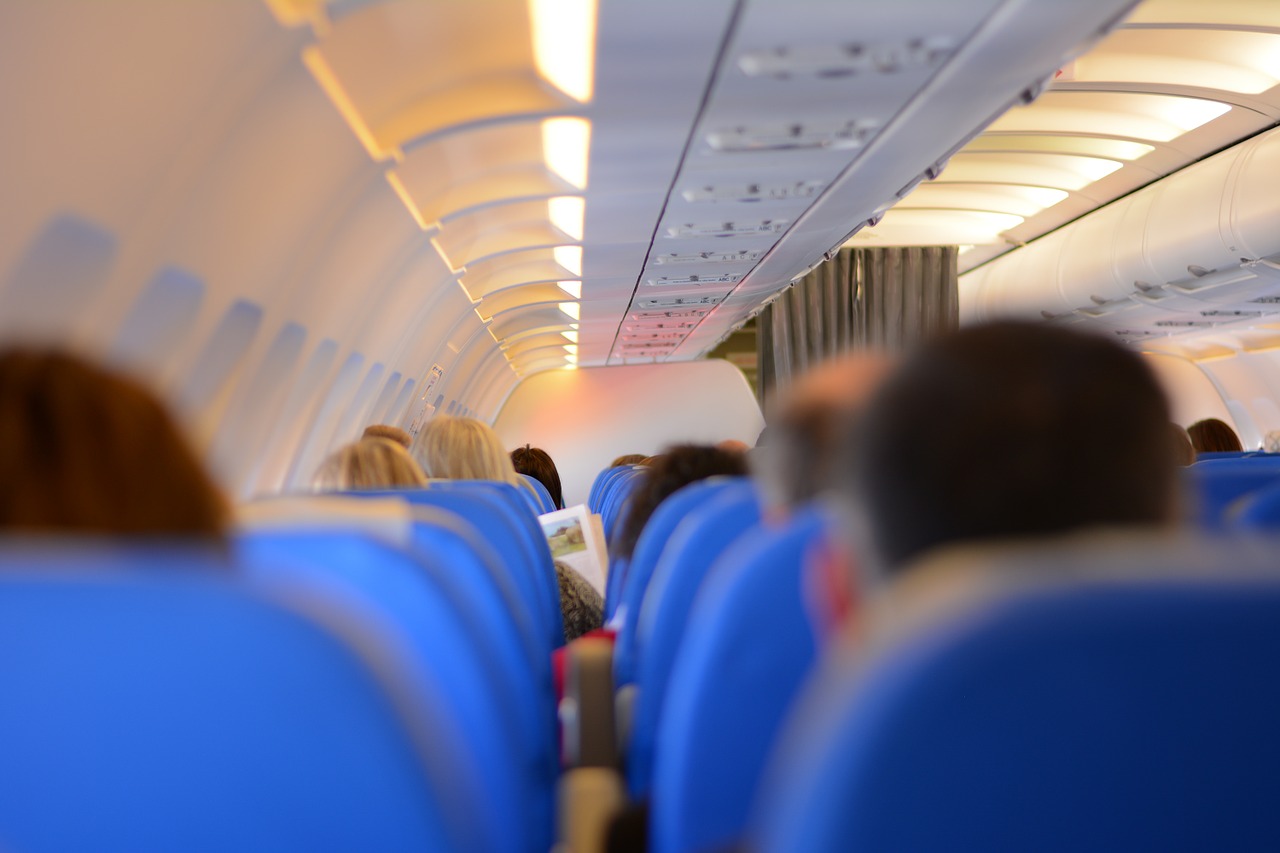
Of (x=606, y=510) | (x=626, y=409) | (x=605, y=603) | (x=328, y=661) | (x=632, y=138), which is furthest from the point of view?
(x=626, y=409)

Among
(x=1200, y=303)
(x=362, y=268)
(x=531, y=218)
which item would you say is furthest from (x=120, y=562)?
(x=1200, y=303)

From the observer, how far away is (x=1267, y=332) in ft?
45.5

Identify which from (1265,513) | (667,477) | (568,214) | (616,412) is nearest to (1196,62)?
(568,214)

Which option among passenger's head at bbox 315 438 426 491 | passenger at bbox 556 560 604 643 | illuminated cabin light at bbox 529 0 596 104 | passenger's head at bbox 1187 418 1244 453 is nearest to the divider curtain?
passenger's head at bbox 1187 418 1244 453

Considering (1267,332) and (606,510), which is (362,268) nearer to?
(606,510)

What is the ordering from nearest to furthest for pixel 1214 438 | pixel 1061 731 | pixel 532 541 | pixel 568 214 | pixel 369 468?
pixel 1061 731 → pixel 369 468 → pixel 532 541 → pixel 1214 438 → pixel 568 214

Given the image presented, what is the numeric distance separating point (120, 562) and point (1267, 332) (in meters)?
15.2

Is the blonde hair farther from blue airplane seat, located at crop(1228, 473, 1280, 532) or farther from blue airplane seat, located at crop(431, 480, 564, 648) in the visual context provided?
blue airplane seat, located at crop(1228, 473, 1280, 532)

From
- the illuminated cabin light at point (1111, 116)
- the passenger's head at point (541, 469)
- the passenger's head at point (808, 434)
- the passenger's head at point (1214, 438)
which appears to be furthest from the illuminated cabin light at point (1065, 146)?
the passenger's head at point (808, 434)

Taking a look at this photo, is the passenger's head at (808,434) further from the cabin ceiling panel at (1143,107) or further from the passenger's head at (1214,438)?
the passenger's head at (1214,438)

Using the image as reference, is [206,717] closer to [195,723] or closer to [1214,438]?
[195,723]

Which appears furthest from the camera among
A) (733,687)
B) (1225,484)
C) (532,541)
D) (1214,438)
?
(1214,438)

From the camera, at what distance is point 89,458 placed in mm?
1290

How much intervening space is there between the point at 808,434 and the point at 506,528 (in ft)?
4.30
